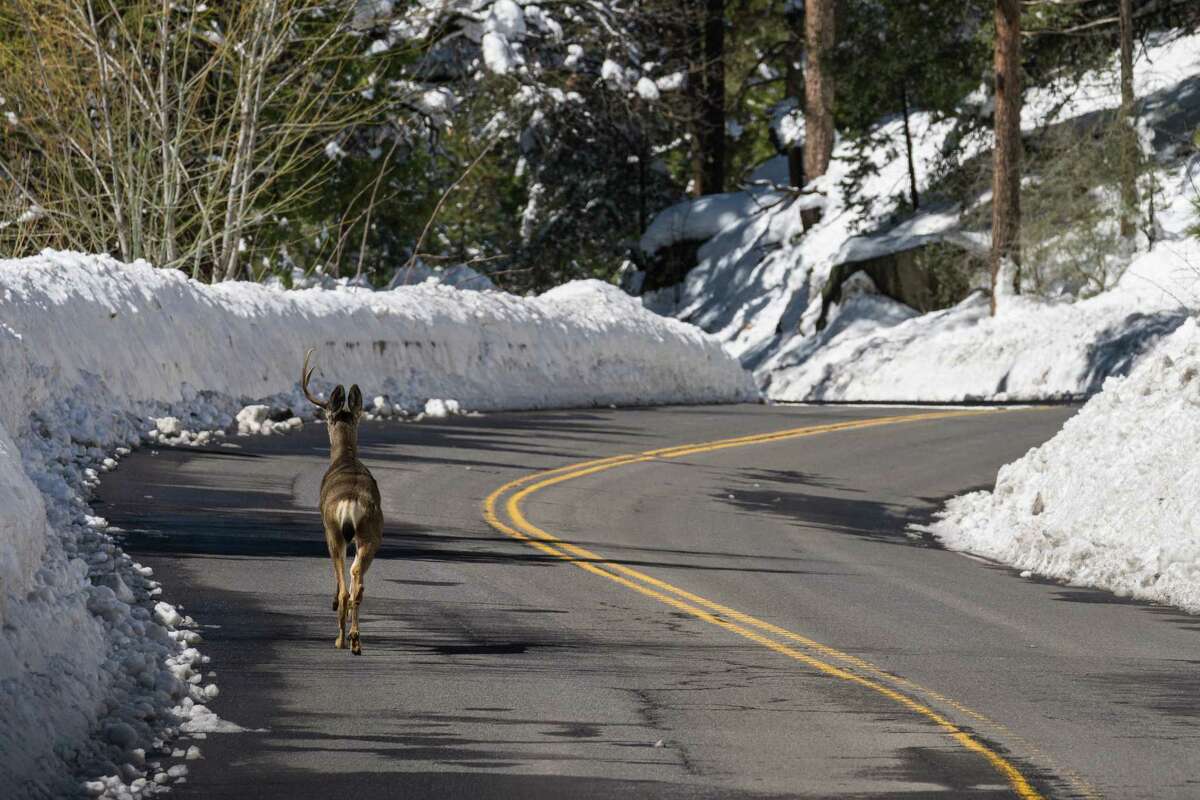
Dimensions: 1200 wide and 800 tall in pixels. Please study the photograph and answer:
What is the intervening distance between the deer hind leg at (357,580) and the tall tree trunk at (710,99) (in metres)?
40.0

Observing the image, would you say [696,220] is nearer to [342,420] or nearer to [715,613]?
[715,613]

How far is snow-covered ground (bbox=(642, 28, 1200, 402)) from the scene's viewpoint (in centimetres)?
3700

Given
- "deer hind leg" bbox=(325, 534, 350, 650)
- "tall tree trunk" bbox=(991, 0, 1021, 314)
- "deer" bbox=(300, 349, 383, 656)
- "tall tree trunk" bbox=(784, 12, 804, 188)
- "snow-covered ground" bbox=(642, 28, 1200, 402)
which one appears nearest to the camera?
"deer" bbox=(300, 349, 383, 656)

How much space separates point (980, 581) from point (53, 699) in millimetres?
8852

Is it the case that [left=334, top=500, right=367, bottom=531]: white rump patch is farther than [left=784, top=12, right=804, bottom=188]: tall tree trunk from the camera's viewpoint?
No

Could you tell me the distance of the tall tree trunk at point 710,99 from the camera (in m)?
52.2

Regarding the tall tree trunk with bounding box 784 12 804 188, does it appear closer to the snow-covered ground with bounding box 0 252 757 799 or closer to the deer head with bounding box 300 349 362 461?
the snow-covered ground with bounding box 0 252 757 799

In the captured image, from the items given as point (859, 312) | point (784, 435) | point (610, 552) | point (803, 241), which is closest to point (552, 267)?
point (803, 241)

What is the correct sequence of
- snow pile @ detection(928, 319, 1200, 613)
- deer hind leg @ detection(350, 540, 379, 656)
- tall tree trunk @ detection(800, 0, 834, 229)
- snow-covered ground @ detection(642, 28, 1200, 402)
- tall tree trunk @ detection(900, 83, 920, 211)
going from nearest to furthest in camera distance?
1. deer hind leg @ detection(350, 540, 379, 656)
2. snow pile @ detection(928, 319, 1200, 613)
3. snow-covered ground @ detection(642, 28, 1200, 402)
4. tall tree trunk @ detection(900, 83, 920, 211)
5. tall tree trunk @ detection(800, 0, 834, 229)

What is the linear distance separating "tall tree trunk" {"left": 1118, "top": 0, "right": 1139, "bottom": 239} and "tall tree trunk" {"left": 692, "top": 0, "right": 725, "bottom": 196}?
11971 millimetres

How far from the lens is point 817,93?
51.0 m

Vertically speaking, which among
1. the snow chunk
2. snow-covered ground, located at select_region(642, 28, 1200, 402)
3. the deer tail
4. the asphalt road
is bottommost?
the asphalt road

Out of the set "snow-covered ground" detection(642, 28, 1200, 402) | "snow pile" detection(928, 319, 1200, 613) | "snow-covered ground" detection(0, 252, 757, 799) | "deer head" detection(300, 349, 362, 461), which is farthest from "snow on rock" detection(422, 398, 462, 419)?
"deer head" detection(300, 349, 362, 461)

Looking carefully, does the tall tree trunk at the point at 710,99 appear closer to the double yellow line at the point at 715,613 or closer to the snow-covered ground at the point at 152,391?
the snow-covered ground at the point at 152,391
